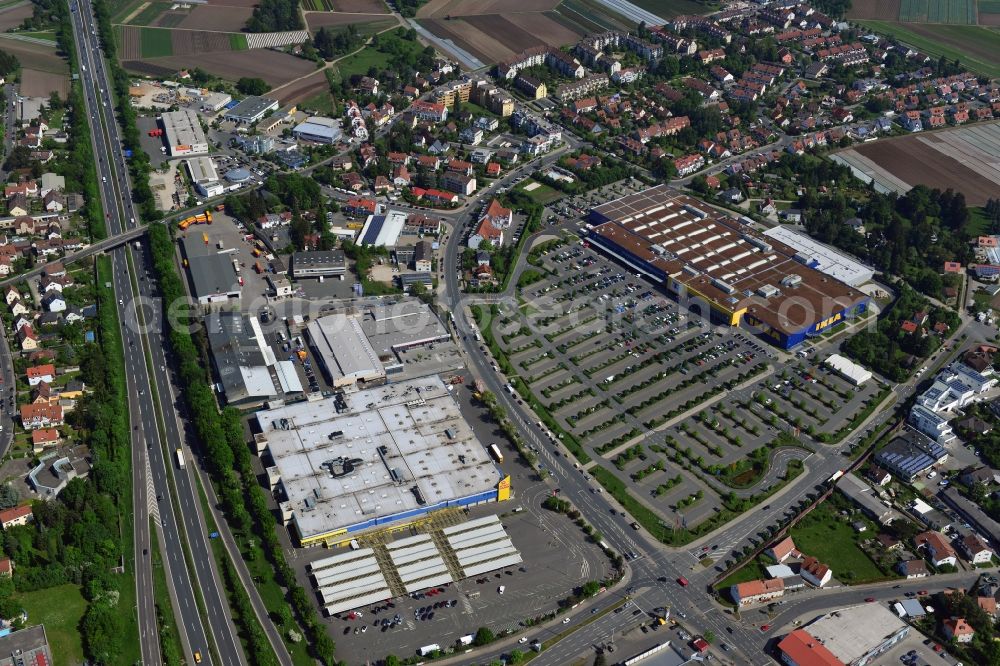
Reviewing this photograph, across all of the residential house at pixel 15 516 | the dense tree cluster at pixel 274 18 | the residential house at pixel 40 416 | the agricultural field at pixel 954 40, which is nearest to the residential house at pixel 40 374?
the residential house at pixel 40 416

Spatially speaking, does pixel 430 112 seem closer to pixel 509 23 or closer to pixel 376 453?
pixel 509 23

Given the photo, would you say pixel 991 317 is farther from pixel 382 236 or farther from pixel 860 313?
pixel 382 236

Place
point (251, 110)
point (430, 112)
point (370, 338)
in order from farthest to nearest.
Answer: point (430, 112) < point (251, 110) < point (370, 338)

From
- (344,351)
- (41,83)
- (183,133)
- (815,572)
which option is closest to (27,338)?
(344,351)

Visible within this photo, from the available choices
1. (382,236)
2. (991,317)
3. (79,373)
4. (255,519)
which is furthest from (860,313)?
(79,373)

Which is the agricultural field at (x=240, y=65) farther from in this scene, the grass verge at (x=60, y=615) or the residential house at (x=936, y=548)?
the residential house at (x=936, y=548)

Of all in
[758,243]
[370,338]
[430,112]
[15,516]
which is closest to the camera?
[15,516]

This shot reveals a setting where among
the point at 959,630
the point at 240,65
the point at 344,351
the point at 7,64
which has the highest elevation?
the point at 7,64
